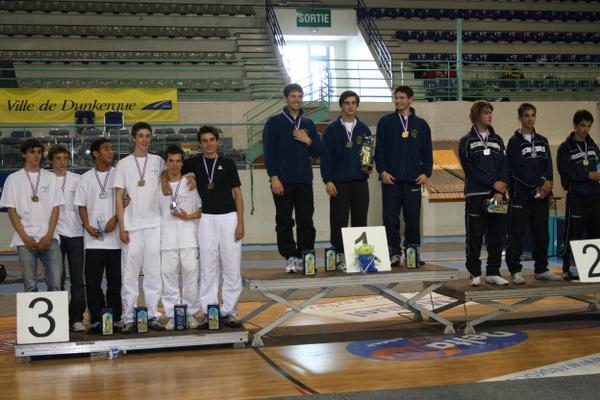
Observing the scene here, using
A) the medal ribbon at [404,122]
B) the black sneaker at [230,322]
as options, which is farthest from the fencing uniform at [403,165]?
the black sneaker at [230,322]

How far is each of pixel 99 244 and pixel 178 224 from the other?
65 centimetres

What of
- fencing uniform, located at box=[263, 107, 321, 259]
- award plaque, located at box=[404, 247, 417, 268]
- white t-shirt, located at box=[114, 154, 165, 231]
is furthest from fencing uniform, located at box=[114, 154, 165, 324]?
award plaque, located at box=[404, 247, 417, 268]

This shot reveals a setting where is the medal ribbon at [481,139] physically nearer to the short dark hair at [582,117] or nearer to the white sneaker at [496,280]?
the short dark hair at [582,117]

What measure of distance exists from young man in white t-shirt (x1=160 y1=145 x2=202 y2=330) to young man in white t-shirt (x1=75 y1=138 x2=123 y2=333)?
409mm

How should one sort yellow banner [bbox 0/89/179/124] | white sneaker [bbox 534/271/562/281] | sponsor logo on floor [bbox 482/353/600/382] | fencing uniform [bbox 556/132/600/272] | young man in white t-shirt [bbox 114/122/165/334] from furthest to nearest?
yellow banner [bbox 0/89/179/124]
fencing uniform [bbox 556/132/600/272]
white sneaker [bbox 534/271/562/281]
young man in white t-shirt [bbox 114/122/165/334]
sponsor logo on floor [bbox 482/353/600/382]

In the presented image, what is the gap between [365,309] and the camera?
7.61m

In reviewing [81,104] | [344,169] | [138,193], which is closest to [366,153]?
[344,169]

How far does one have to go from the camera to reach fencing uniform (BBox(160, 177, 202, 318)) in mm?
5949

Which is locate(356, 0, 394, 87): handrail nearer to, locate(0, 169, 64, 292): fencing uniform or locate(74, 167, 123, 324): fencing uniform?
locate(74, 167, 123, 324): fencing uniform

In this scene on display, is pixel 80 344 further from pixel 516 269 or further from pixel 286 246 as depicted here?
pixel 516 269

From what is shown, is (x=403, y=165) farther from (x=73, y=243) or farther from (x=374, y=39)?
(x=374, y=39)

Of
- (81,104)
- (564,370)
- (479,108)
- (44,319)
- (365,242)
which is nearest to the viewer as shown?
(564,370)

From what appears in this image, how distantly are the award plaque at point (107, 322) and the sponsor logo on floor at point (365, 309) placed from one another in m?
2.31

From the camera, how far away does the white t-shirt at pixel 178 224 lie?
5.95 m
